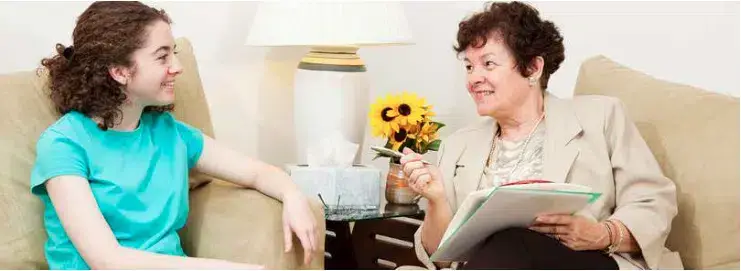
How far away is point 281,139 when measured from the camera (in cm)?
301

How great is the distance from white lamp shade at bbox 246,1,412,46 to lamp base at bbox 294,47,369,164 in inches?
4.1

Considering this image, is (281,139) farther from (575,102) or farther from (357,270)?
(575,102)

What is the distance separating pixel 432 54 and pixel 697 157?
44.7 inches

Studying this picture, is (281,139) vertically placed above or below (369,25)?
below

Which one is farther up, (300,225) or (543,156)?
(543,156)

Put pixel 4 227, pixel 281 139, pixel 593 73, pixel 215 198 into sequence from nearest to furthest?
pixel 4 227
pixel 215 198
pixel 593 73
pixel 281 139

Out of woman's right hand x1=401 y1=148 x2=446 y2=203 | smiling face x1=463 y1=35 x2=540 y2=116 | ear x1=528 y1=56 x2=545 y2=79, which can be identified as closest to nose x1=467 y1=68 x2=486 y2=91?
smiling face x1=463 y1=35 x2=540 y2=116

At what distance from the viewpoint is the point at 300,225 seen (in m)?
2.02

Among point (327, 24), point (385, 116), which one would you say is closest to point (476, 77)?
point (385, 116)

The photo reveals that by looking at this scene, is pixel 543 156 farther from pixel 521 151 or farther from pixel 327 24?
pixel 327 24

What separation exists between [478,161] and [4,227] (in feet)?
3.21

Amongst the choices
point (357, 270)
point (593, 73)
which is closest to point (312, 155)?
point (357, 270)

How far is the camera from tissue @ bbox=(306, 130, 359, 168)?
2504 millimetres

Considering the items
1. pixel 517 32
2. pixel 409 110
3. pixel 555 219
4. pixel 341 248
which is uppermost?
pixel 517 32
